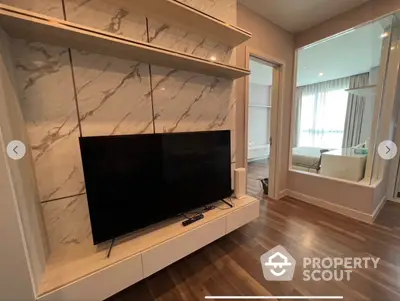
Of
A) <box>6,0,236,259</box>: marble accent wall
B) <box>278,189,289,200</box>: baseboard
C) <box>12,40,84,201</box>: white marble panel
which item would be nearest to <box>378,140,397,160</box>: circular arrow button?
<box>278,189,289,200</box>: baseboard

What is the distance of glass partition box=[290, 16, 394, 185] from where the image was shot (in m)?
2.41

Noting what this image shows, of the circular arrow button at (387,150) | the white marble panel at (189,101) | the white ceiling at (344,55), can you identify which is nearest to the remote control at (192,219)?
the white marble panel at (189,101)

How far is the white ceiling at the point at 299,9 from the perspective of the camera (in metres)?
2.11

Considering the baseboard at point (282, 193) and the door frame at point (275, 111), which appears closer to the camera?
the door frame at point (275, 111)

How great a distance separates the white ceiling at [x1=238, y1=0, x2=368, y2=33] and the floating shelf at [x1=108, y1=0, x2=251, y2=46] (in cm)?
74

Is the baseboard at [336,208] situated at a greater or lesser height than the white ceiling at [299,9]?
lesser

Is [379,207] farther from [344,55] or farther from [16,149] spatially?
[16,149]

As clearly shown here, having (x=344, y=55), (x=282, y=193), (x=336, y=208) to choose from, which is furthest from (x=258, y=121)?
(x=336, y=208)

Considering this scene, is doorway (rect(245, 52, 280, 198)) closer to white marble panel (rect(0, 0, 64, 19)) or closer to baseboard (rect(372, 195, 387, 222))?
baseboard (rect(372, 195, 387, 222))

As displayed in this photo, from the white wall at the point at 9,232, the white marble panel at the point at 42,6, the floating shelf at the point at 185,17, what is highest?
the floating shelf at the point at 185,17

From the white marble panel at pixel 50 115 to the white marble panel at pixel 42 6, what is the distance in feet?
0.65

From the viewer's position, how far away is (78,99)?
1260 millimetres

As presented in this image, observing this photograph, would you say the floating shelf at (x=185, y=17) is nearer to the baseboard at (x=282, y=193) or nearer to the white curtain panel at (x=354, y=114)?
the baseboard at (x=282, y=193)

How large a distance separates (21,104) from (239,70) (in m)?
1.69
